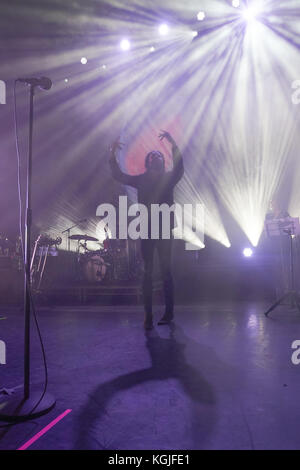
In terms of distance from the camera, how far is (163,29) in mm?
7586

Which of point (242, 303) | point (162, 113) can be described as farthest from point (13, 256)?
point (162, 113)

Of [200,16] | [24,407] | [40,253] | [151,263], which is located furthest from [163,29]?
[24,407]

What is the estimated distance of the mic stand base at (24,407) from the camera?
1.67 meters

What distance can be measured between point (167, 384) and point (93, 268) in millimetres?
6461

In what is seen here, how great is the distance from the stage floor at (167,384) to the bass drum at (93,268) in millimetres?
4095

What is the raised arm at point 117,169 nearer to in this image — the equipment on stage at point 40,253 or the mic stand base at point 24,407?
the mic stand base at point 24,407

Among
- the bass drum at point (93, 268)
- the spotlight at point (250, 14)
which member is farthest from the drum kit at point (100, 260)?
the spotlight at point (250, 14)

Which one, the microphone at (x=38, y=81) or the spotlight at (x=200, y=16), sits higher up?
the spotlight at (x=200, y=16)

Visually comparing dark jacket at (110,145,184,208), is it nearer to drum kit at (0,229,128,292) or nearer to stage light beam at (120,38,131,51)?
drum kit at (0,229,128,292)

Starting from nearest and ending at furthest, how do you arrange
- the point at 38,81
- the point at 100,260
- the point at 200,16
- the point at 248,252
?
1. the point at 38,81
2. the point at 200,16
3. the point at 100,260
4. the point at 248,252

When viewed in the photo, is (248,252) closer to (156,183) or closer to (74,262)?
(74,262)

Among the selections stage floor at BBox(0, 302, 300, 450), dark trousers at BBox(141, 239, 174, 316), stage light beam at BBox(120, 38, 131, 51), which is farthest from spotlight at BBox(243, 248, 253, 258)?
dark trousers at BBox(141, 239, 174, 316)

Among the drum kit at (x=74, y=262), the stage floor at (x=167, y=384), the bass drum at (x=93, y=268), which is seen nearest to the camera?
the stage floor at (x=167, y=384)
